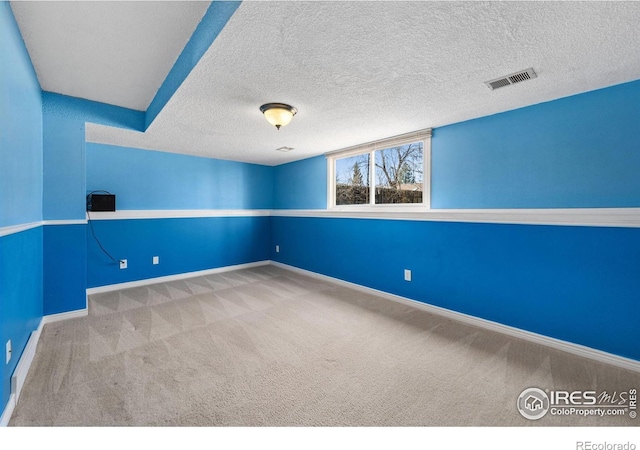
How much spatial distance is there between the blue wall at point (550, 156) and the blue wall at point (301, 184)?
2.02 m

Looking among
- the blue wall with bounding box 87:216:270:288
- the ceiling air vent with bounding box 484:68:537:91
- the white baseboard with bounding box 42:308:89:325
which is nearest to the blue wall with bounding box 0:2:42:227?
the white baseboard with bounding box 42:308:89:325

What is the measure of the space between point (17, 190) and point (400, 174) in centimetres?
355

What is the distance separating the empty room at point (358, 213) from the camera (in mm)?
1484

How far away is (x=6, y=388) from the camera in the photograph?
1463mm

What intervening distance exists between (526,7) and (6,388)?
3.36 m

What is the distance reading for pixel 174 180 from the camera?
4.32 meters

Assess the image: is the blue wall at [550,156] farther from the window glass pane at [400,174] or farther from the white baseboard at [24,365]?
the white baseboard at [24,365]

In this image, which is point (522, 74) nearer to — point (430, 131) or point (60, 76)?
point (430, 131)

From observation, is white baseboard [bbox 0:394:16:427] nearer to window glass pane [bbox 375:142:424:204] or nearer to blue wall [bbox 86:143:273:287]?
blue wall [bbox 86:143:273:287]

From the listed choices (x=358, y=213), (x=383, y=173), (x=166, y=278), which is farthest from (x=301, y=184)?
(x=166, y=278)

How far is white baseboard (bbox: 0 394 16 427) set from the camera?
1349mm

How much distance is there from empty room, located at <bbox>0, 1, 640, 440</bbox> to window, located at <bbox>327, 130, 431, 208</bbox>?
0.12 ft

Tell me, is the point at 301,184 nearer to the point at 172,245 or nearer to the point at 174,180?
the point at 174,180
